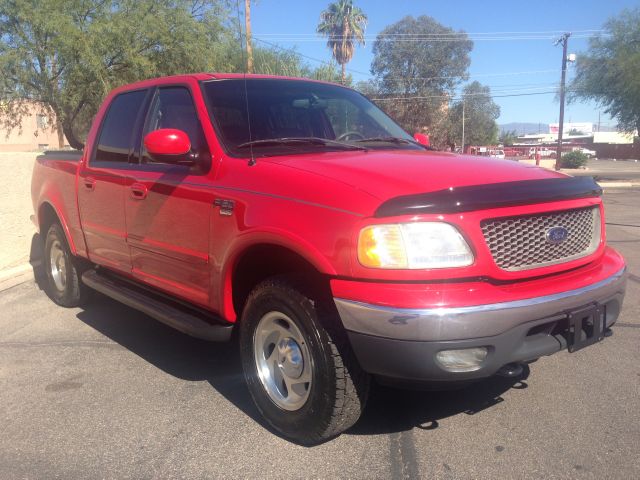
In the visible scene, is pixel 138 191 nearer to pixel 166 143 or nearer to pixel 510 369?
pixel 166 143

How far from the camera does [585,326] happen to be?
283cm

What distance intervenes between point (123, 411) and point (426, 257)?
7.01ft

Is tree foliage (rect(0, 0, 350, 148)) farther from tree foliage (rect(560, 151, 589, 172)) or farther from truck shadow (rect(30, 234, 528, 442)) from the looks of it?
tree foliage (rect(560, 151, 589, 172))

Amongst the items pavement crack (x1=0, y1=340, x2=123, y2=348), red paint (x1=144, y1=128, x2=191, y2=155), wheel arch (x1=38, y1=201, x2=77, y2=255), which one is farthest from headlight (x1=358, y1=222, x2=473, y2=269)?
wheel arch (x1=38, y1=201, x2=77, y2=255)

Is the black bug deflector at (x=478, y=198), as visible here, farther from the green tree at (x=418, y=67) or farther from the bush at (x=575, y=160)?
the green tree at (x=418, y=67)

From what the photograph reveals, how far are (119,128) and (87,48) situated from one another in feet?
41.4

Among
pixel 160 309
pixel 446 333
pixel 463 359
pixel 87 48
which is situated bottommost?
pixel 160 309

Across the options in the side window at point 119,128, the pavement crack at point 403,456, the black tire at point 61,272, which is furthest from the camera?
the black tire at point 61,272

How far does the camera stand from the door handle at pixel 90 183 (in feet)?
15.2

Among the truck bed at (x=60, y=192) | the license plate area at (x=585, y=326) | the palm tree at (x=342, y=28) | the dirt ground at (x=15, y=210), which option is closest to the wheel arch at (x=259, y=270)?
the license plate area at (x=585, y=326)

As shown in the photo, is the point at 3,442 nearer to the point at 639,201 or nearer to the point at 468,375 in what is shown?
the point at 468,375

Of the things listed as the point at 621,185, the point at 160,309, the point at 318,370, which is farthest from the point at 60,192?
the point at 621,185

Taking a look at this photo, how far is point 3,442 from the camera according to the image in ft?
10.3

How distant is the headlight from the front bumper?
8.1 inches
